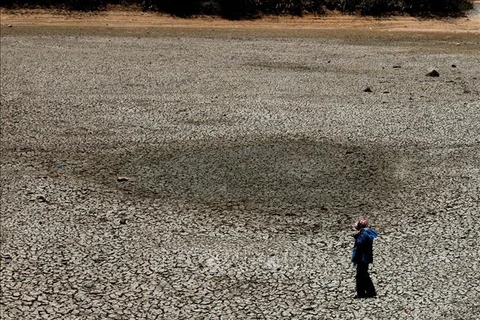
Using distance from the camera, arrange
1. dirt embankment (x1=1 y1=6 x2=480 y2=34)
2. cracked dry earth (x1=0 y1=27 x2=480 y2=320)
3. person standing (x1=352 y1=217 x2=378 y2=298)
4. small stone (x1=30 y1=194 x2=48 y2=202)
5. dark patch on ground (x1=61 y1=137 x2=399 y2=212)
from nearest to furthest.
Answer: person standing (x1=352 y1=217 x2=378 y2=298) < cracked dry earth (x1=0 y1=27 x2=480 y2=320) < dark patch on ground (x1=61 y1=137 x2=399 y2=212) < small stone (x1=30 y1=194 x2=48 y2=202) < dirt embankment (x1=1 y1=6 x2=480 y2=34)

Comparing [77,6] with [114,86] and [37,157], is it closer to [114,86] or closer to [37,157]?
[114,86]

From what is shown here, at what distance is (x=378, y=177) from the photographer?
1230cm

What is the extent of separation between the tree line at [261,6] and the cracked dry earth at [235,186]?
7.19 meters

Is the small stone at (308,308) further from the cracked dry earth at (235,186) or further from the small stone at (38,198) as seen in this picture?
the small stone at (38,198)

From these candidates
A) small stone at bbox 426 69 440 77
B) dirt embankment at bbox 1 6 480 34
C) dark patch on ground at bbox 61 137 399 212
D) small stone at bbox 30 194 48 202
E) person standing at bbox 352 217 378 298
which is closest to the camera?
person standing at bbox 352 217 378 298

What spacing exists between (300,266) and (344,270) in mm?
548

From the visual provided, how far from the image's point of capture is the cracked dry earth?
8742 millimetres

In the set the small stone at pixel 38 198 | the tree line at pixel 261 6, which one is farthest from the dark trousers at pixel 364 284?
the tree line at pixel 261 6

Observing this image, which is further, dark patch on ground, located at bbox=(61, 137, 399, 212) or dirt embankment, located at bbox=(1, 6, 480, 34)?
dirt embankment, located at bbox=(1, 6, 480, 34)

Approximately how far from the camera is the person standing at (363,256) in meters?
8.22

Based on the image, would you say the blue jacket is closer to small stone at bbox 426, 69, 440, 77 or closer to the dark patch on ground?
the dark patch on ground

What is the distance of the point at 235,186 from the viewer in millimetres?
11961

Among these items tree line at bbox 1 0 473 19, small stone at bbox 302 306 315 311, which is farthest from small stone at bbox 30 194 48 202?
tree line at bbox 1 0 473 19

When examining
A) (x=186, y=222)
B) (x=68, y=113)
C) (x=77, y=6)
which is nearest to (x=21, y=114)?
(x=68, y=113)
